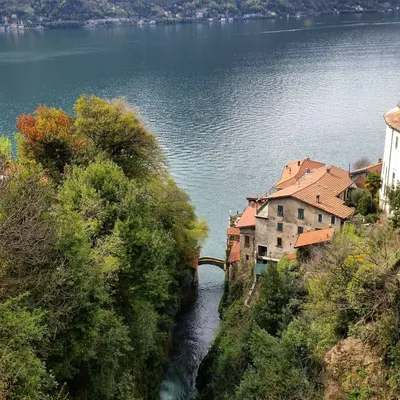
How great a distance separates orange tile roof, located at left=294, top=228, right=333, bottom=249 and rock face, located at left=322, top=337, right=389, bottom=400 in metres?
16.1

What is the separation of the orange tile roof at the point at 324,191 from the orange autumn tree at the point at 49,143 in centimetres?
1663

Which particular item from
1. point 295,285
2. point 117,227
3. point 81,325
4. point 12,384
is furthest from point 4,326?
point 295,285

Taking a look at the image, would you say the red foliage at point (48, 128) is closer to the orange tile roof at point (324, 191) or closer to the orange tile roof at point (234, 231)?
the orange tile roof at point (324, 191)

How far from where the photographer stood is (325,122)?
303ft

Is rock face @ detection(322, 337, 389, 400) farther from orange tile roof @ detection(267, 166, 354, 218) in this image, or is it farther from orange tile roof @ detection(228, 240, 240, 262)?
orange tile roof @ detection(228, 240, 240, 262)

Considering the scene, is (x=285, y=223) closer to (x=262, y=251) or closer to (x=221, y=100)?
(x=262, y=251)

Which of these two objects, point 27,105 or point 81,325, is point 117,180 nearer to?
point 81,325

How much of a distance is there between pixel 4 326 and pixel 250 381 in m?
12.7

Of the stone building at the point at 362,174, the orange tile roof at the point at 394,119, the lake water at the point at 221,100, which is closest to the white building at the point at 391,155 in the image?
the orange tile roof at the point at 394,119

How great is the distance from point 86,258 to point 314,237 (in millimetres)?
20616

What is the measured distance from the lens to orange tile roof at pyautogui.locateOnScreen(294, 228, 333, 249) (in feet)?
123

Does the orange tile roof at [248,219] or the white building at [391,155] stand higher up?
the white building at [391,155]

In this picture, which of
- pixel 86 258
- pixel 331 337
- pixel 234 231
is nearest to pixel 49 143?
pixel 86 258

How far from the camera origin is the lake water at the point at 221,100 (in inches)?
2514
